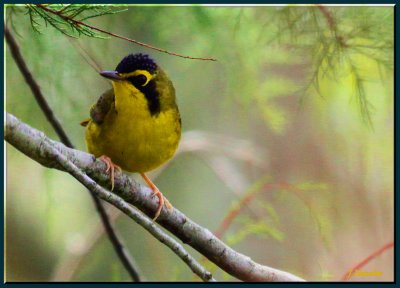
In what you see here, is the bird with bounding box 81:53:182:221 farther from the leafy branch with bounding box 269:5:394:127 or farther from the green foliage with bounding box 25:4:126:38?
the leafy branch with bounding box 269:5:394:127

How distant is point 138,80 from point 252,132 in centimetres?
139

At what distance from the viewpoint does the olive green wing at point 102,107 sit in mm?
2695

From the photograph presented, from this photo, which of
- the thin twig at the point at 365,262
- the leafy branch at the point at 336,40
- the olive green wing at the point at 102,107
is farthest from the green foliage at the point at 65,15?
the thin twig at the point at 365,262

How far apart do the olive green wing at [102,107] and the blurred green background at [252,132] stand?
42 cm

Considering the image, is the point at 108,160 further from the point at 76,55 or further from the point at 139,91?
the point at 76,55

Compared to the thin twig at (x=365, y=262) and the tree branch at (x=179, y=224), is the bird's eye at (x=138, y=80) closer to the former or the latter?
the tree branch at (x=179, y=224)

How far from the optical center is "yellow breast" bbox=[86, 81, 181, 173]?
8.59 ft

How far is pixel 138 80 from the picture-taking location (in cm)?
260

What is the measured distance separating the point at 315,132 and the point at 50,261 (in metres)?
1.56

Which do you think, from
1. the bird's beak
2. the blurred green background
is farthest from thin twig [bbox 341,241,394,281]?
the bird's beak

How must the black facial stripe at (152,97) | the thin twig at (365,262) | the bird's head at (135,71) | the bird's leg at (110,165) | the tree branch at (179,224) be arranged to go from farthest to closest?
the thin twig at (365,262) → the black facial stripe at (152,97) → the bird's head at (135,71) → the bird's leg at (110,165) → the tree branch at (179,224)

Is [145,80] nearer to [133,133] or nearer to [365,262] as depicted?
[133,133]

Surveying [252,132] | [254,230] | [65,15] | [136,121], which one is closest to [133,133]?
[136,121]

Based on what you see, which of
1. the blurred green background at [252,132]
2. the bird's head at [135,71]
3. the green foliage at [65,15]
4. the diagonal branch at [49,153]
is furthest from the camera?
A: the blurred green background at [252,132]
